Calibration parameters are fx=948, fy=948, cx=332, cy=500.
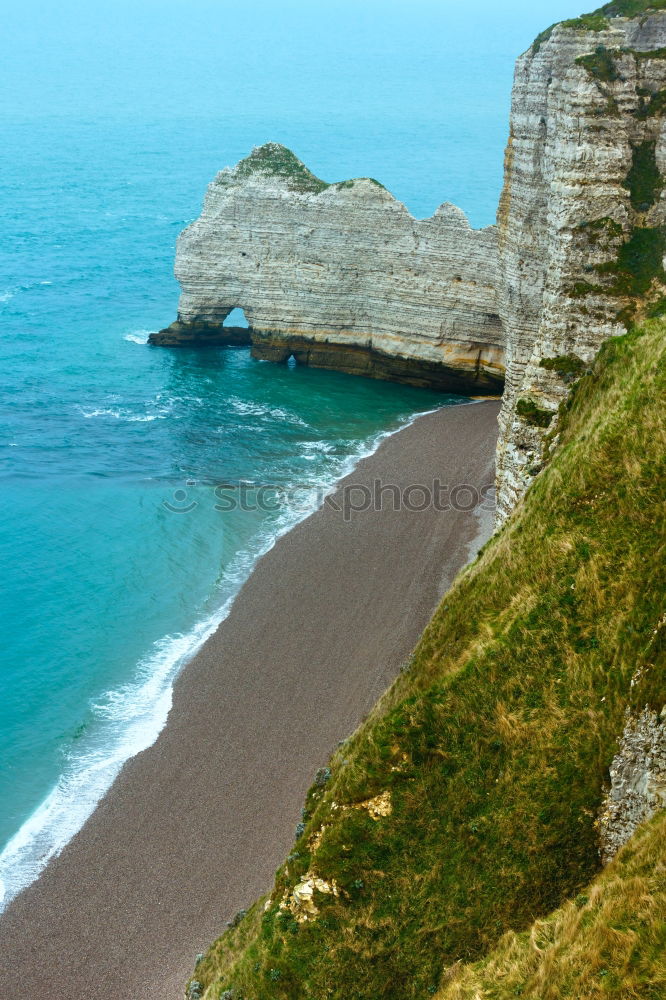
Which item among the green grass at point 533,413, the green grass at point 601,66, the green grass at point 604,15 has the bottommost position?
the green grass at point 533,413

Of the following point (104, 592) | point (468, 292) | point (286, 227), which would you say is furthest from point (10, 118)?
point (104, 592)

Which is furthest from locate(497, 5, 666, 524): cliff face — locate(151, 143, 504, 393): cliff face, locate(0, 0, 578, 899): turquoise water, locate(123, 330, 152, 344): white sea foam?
locate(123, 330, 152, 344): white sea foam

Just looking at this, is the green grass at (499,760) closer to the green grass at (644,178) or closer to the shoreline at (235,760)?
the shoreline at (235,760)

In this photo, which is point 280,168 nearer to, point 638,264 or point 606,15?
point 606,15

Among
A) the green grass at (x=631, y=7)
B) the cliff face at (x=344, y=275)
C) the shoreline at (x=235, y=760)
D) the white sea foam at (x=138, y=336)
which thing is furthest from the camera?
the white sea foam at (x=138, y=336)

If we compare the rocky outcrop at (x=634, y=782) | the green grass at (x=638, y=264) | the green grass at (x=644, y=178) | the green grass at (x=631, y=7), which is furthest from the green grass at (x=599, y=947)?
the green grass at (x=631, y=7)

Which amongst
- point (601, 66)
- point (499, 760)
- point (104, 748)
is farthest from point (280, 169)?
point (499, 760)

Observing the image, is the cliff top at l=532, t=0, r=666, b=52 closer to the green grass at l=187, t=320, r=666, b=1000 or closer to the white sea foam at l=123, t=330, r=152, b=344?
the green grass at l=187, t=320, r=666, b=1000
